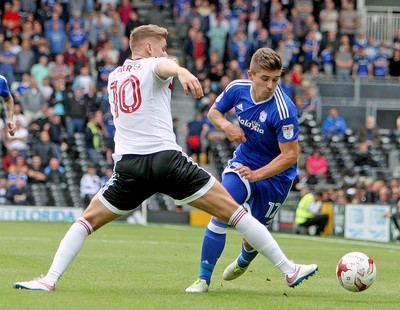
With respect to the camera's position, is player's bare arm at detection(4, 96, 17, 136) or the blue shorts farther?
player's bare arm at detection(4, 96, 17, 136)

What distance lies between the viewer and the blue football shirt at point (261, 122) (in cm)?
1018

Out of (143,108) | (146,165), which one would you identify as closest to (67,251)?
(146,165)

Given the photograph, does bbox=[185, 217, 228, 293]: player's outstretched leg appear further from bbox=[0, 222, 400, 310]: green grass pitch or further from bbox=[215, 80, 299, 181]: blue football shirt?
bbox=[215, 80, 299, 181]: blue football shirt

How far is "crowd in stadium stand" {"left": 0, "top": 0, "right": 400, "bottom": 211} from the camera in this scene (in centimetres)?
2872

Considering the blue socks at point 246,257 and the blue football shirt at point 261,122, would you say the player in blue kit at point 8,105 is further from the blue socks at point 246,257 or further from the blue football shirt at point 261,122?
the blue socks at point 246,257

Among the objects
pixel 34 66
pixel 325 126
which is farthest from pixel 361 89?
Result: pixel 34 66

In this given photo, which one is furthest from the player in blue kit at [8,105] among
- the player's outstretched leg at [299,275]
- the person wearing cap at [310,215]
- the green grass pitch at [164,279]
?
the person wearing cap at [310,215]

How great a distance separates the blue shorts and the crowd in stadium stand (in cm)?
1509

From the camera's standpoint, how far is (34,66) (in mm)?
30016

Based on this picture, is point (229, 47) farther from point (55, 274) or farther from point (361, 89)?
point (55, 274)

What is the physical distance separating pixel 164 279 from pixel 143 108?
2781 mm

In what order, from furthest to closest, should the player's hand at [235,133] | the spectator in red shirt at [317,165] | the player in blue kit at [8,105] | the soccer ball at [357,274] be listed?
1. the spectator in red shirt at [317,165]
2. the player in blue kit at [8,105]
3. the soccer ball at [357,274]
4. the player's hand at [235,133]

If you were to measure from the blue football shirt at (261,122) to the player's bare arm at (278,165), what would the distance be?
0.23ft

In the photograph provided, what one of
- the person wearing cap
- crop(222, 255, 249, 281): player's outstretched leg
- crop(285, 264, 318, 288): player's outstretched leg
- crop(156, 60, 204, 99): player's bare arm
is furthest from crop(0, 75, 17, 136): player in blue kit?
the person wearing cap
